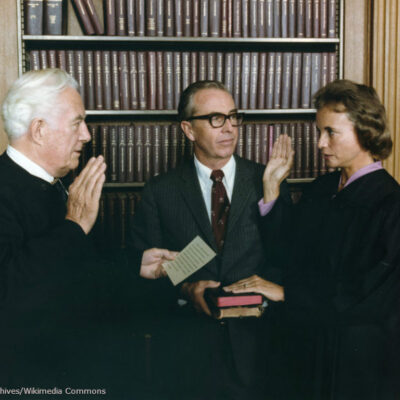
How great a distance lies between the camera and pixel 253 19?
2.68 m

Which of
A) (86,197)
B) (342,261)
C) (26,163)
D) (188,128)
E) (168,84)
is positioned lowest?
(342,261)

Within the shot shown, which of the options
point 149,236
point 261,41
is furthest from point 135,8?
point 149,236

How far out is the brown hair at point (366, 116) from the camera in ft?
5.94

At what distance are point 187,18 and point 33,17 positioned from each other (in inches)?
33.2

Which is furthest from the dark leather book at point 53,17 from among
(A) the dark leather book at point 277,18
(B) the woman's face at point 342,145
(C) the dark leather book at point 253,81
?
(B) the woman's face at point 342,145

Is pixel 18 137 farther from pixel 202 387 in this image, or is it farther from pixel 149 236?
pixel 202 387

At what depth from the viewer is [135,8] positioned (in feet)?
8.54

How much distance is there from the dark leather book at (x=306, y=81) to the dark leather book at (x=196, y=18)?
65cm

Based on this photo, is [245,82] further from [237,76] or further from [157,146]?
[157,146]

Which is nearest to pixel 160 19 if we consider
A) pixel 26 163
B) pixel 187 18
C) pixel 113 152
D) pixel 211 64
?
pixel 187 18

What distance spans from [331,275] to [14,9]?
2.18 meters

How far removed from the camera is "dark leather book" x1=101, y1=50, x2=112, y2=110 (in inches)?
104

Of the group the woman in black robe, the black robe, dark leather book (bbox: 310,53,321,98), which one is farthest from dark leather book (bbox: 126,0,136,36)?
the black robe

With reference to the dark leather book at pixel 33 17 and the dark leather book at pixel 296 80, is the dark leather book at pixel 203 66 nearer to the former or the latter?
the dark leather book at pixel 296 80
